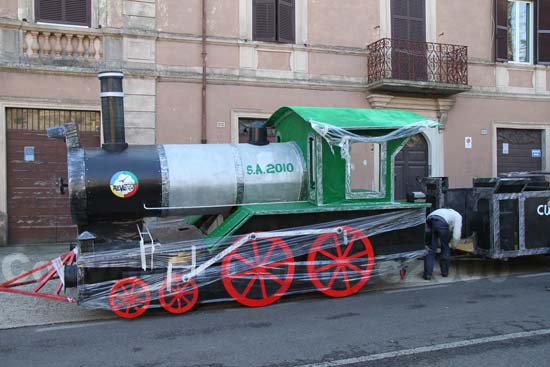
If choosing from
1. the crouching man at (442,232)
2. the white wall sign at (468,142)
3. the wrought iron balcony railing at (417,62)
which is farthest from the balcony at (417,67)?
the crouching man at (442,232)

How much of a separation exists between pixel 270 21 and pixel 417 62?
390cm

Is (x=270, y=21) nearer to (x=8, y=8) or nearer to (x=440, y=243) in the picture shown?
(x=8, y=8)

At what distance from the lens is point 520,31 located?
15.0 m

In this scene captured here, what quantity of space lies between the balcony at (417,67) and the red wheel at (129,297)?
849cm

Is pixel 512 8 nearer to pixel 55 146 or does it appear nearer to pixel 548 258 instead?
pixel 548 258

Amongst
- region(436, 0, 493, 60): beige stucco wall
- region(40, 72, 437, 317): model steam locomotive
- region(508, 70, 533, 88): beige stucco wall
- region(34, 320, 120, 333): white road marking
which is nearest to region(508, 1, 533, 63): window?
region(508, 70, 533, 88): beige stucco wall

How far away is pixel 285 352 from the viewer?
4.61 metres

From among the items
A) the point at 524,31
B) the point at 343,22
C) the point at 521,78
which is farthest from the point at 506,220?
the point at 524,31

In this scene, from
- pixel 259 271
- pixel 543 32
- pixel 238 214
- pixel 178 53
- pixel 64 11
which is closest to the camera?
pixel 259 271

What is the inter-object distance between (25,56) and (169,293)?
708 cm

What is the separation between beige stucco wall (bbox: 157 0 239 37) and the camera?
37.7ft

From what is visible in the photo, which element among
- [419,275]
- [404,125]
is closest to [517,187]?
[419,275]

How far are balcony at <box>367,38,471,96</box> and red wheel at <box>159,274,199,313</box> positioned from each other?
8.14m

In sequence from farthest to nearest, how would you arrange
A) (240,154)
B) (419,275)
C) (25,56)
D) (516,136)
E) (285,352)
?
(516,136) < (25,56) < (419,275) < (240,154) < (285,352)
